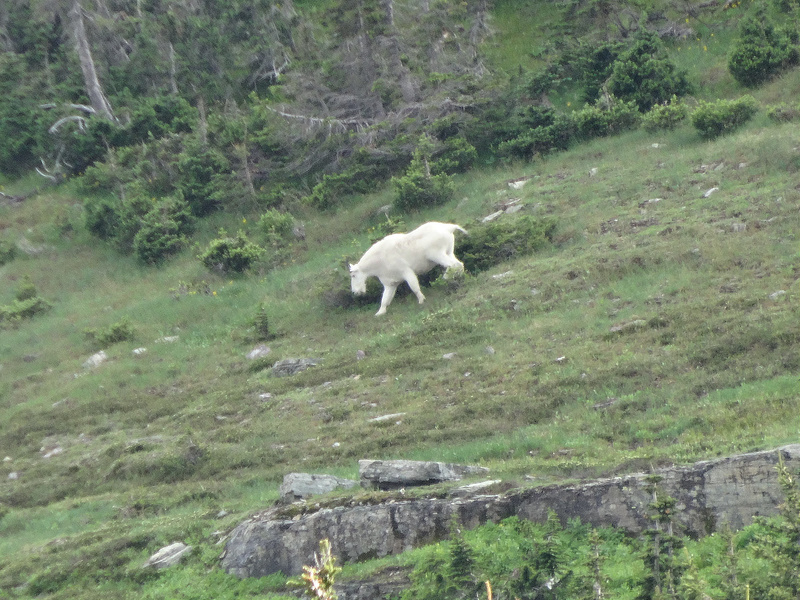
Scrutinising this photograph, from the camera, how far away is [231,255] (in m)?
24.0

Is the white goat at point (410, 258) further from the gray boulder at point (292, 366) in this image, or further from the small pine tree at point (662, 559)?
the small pine tree at point (662, 559)

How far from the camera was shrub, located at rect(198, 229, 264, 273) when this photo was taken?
Answer: 23953 millimetres

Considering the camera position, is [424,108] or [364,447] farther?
[424,108]

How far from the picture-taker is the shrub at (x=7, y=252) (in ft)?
98.9

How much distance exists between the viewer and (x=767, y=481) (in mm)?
7980

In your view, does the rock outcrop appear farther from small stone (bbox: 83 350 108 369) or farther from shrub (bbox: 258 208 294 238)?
shrub (bbox: 258 208 294 238)

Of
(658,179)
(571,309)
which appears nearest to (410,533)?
(571,309)

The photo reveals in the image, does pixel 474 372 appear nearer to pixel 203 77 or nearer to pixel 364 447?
pixel 364 447

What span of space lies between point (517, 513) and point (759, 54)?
71.7ft

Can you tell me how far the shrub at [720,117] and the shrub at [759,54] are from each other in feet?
12.4

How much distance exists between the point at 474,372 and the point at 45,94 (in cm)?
2987

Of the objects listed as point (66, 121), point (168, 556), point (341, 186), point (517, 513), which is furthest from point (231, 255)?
point (517, 513)

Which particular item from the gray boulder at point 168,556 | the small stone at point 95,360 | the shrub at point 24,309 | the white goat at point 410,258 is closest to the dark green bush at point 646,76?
the white goat at point 410,258

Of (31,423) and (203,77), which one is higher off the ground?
(203,77)
